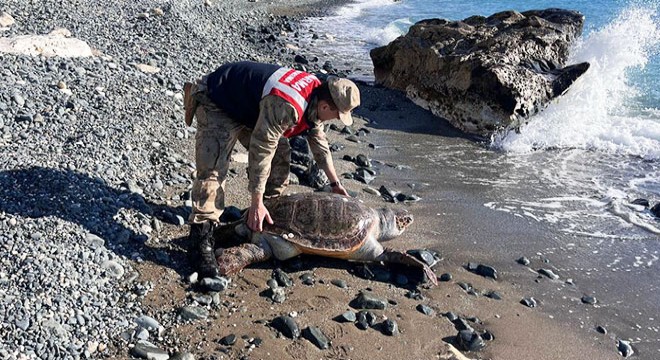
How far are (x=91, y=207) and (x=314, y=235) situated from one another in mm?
1872

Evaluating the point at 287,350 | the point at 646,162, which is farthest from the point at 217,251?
the point at 646,162

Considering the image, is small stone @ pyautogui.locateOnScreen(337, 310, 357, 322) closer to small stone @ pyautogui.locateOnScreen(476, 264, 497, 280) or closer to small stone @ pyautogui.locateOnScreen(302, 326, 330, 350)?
small stone @ pyautogui.locateOnScreen(302, 326, 330, 350)

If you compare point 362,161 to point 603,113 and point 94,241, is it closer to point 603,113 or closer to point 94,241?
point 94,241

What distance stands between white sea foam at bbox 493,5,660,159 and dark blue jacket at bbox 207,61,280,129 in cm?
535

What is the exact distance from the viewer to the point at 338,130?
8961 millimetres

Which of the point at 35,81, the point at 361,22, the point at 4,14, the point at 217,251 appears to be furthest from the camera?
the point at 361,22

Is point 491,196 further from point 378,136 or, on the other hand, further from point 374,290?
point 374,290

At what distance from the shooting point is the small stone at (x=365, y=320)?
Answer: 4633 millimetres

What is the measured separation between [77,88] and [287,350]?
15.9 ft

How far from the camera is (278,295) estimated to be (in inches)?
191

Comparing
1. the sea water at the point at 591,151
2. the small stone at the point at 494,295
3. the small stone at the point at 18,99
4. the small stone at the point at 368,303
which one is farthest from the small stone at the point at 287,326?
the small stone at the point at 18,99

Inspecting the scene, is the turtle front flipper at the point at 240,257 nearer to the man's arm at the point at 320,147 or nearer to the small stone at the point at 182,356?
the man's arm at the point at 320,147

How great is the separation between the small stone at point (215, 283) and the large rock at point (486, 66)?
5990 mm

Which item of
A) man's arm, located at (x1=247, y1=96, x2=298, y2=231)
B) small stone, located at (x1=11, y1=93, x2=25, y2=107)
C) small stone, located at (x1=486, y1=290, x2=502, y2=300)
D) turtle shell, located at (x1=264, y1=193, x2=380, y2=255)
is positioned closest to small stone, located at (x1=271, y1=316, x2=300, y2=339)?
turtle shell, located at (x1=264, y1=193, x2=380, y2=255)
